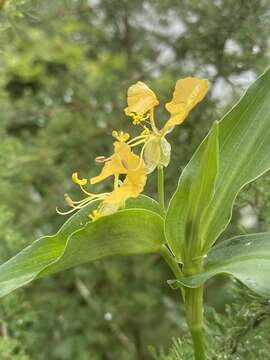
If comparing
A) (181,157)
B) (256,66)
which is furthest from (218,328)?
(256,66)

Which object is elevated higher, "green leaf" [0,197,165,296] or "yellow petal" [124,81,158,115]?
"yellow petal" [124,81,158,115]

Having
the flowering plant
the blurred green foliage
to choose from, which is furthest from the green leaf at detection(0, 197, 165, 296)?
the blurred green foliage

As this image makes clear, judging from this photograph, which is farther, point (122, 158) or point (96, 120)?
point (96, 120)

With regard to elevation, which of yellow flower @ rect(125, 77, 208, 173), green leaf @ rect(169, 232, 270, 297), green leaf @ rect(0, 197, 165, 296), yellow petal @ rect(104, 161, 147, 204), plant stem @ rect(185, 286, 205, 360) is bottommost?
plant stem @ rect(185, 286, 205, 360)

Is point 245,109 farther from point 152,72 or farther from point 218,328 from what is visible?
point 152,72

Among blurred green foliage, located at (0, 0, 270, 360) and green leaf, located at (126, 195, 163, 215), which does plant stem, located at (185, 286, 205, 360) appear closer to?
green leaf, located at (126, 195, 163, 215)

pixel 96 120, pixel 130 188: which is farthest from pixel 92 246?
A: pixel 96 120

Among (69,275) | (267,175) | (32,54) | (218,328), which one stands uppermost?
(32,54)

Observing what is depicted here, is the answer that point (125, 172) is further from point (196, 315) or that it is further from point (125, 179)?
point (196, 315)
